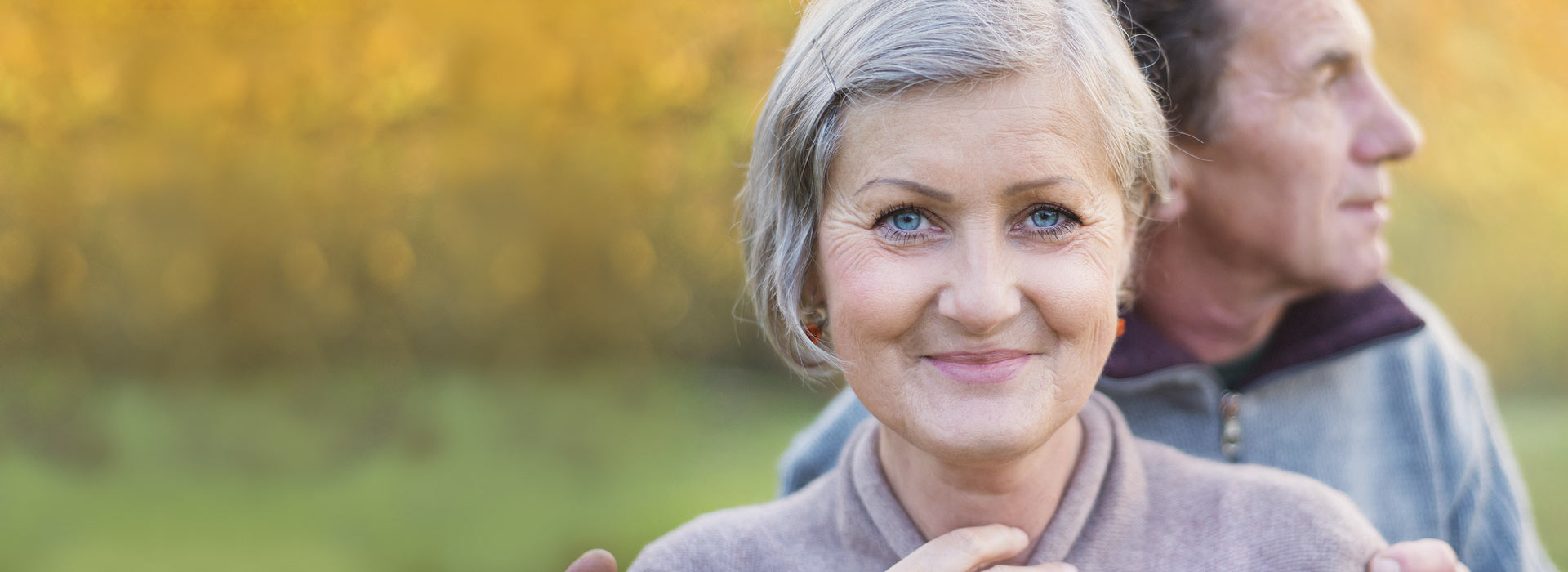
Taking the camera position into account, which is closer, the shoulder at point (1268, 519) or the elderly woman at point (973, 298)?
the elderly woman at point (973, 298)

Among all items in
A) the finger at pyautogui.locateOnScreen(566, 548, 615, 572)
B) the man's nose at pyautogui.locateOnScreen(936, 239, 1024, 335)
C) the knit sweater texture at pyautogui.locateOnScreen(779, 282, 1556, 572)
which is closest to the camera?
the man's nose at pyautogui.locateOnScreen(936, 239, 1024, 335)

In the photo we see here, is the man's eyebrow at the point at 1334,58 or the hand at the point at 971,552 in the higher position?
the man's eyebrow at the point at 1334,58

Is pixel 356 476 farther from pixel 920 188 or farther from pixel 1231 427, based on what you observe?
pixel 920 188

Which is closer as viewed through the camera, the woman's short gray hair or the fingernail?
the woman's short gray hair

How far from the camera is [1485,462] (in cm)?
280

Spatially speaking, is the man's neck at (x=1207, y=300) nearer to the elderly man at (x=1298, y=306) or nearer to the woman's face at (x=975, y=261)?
the elderly man at (x=1298, y=306)

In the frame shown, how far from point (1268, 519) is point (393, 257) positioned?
4986mm

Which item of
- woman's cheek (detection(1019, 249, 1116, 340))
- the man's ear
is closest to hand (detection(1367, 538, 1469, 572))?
woman's cheek (detection(1019, 249, 1116, 340))

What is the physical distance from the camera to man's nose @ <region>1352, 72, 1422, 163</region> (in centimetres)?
249

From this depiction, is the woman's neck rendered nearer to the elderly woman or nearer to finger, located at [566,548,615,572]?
the elderly woman

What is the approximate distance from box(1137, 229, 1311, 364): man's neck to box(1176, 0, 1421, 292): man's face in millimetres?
126

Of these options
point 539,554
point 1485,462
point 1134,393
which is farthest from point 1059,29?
point 539,554

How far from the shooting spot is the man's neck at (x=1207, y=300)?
8.86ft

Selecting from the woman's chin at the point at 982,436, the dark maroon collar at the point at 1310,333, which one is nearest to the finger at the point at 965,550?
the woman's chin at the point at 982,436
